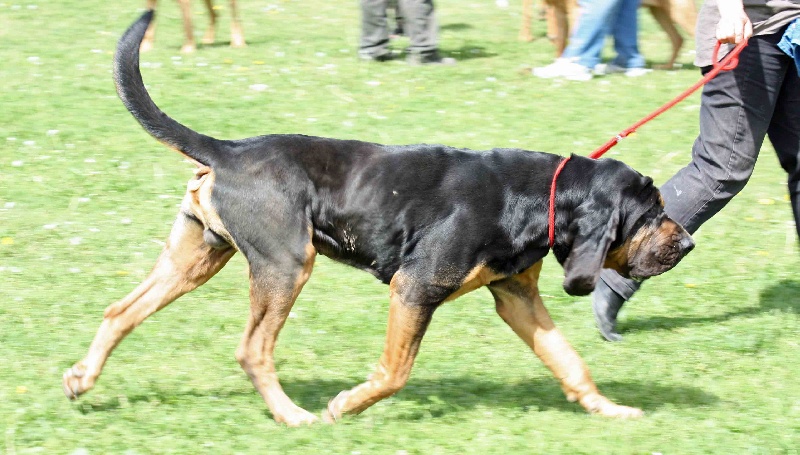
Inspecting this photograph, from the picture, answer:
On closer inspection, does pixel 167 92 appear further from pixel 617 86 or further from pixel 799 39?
pixel 799 39

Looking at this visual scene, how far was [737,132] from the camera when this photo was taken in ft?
17.2

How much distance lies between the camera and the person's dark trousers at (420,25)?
34.7 ft

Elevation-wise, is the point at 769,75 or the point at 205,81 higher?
the point at 769,75

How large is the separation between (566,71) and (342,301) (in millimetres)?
5223

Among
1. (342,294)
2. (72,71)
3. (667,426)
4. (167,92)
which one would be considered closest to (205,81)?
(167,92)

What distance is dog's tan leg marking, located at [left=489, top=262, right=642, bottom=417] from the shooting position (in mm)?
4711

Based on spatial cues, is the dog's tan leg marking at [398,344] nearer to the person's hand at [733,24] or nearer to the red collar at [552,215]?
the red collar at [552,215]

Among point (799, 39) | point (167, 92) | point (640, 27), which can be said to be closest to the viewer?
point (799, 39)

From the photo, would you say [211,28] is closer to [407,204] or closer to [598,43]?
[598,43]

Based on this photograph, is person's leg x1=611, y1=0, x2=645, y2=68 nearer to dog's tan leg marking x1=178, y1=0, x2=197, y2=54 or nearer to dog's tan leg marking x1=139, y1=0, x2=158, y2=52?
dog's tan leg marking x1=178, y1=0, x2=197, y2=54

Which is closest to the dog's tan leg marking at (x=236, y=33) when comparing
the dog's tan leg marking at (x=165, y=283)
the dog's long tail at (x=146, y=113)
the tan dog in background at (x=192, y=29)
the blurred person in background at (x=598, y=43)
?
the tan dog in background at (x=192, y=29)

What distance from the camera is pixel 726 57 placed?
511cm

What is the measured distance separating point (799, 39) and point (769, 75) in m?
0.25

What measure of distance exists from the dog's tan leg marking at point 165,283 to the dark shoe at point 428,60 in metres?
6.48
